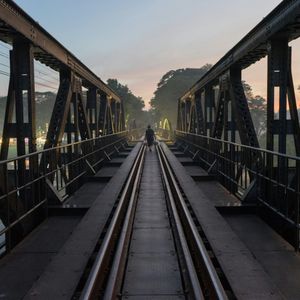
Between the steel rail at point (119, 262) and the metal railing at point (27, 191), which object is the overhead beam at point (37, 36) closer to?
the metal railing at point (27, 191)

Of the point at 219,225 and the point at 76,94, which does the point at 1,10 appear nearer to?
the point at 219,225

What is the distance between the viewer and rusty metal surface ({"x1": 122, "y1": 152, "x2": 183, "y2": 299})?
4598mm

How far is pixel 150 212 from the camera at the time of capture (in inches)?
338

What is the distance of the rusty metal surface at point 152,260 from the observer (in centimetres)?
460

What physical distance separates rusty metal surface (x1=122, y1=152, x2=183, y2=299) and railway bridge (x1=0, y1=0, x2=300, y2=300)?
2cm

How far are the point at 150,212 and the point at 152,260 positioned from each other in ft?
9.89

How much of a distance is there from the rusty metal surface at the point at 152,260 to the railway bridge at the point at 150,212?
22mm

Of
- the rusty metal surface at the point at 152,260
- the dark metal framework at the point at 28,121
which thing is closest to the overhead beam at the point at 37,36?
the dark metal framework at the point at 28,121

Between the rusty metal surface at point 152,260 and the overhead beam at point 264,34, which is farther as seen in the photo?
the overhead beam at point 264,34

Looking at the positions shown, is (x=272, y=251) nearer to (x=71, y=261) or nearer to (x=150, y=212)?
(x=71, y=261)

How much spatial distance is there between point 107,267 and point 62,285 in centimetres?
92

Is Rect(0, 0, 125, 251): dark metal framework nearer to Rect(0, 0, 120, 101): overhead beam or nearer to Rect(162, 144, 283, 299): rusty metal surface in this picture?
Rect(0, 0, 120, 101): overhead beam

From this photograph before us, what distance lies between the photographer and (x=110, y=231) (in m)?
6.45

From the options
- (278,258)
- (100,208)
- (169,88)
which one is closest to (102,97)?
(100,208)
